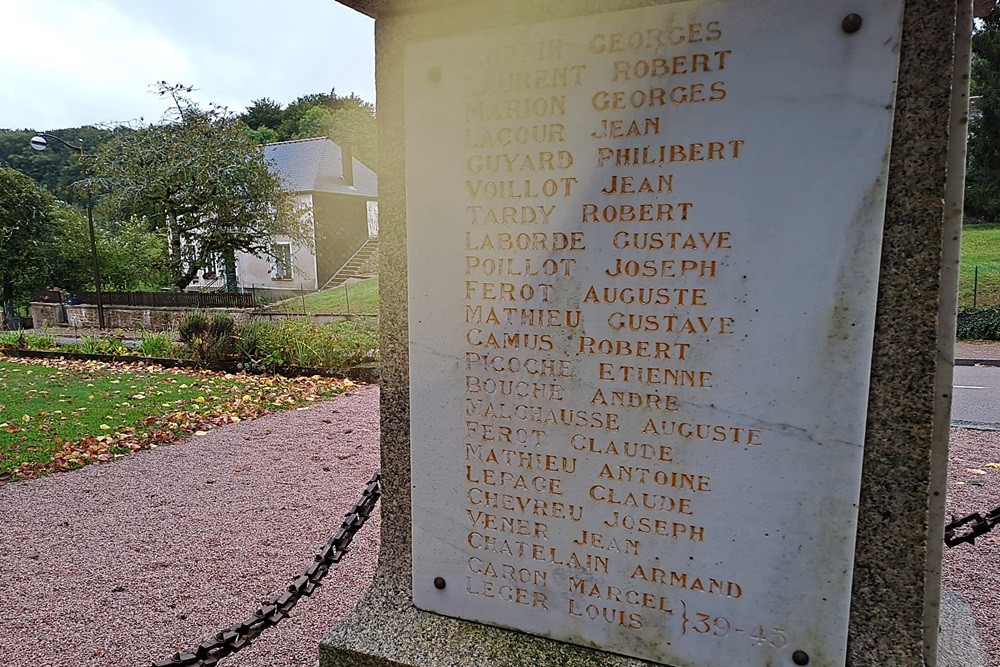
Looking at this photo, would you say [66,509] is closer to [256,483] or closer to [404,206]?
[256,483]

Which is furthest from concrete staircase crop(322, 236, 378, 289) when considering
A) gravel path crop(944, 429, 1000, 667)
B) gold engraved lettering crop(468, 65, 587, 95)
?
gold engraved lettering crop(468, 65, 587, 95)

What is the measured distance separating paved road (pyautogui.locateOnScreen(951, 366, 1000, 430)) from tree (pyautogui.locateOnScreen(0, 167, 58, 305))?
31.0 meters

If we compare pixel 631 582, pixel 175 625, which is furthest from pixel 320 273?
pixel 631 582

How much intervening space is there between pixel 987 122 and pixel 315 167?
27.6 metres

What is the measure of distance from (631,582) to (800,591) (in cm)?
44

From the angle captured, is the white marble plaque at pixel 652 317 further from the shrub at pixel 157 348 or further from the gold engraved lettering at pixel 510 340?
the shrub at pixel 157 348

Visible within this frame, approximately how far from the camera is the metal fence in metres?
22.3

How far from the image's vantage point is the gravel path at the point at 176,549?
132 inches

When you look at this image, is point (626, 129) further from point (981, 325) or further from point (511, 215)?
point (981, 325)

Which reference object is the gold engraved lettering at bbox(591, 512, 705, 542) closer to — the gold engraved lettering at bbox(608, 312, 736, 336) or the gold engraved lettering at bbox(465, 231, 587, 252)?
the gold engraved lettering at bbox(608, 312, 736, 336)

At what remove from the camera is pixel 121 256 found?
26.3m

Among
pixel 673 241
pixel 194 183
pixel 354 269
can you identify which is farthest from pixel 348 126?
pixel 673 241

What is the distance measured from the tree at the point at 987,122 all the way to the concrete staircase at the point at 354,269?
24.5 m

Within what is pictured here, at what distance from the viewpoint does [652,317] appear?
5.69 ft
